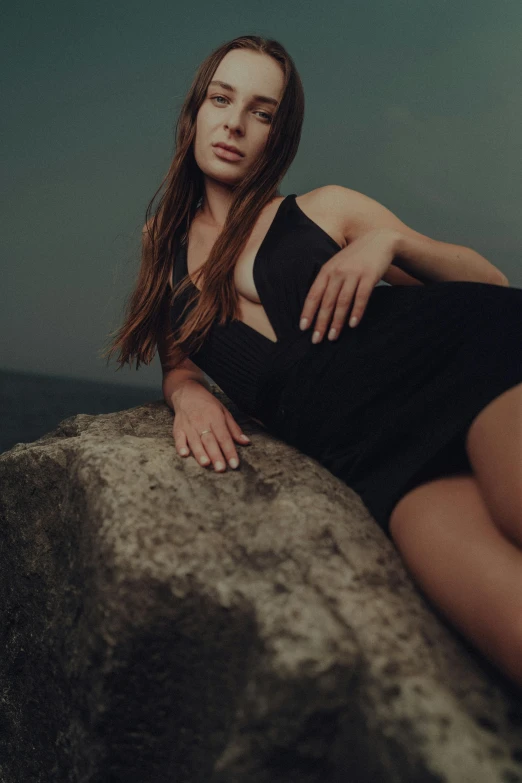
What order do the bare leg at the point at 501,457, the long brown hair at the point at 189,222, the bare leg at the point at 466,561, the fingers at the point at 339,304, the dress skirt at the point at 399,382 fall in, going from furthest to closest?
the long brown hair at the point at 189,222
the fingers at the point at 339,304
the dress skirt at the point at 399,382
the bare leg at the point at 501,457
the bare leg at the point at 466,561

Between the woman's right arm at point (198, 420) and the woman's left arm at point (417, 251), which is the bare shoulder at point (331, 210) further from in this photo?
the woman's right arm at point (198, 420)

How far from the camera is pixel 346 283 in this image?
6.79 feet

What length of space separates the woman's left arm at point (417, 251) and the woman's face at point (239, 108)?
1.38 ft

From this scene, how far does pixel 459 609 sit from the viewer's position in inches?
59.0

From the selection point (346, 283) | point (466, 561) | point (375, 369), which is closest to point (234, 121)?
point (346, 283)

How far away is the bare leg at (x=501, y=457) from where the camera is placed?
1.49 m

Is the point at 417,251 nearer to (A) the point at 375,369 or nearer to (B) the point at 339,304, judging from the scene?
(B) the point at 339,304

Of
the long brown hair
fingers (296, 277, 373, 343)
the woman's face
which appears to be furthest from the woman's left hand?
the woman's face

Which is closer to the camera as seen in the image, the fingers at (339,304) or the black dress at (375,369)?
the black dress at (375,369)

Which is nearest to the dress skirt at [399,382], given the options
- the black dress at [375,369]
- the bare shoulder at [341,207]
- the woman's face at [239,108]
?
the black dress at [375,369]

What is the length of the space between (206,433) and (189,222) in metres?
1.08

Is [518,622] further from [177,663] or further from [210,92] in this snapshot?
[210,92]

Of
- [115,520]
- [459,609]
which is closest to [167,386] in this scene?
[115,520]

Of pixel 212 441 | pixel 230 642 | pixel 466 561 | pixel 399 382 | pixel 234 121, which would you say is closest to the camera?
pixel 466 561
